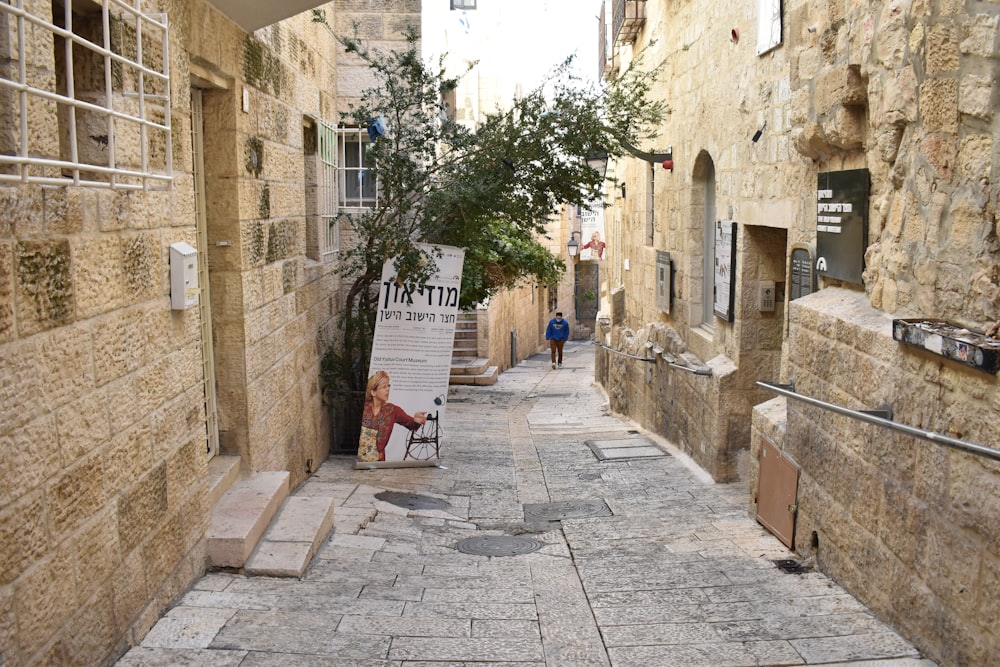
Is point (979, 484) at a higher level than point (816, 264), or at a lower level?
lower

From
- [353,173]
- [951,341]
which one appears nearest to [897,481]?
[951,341]

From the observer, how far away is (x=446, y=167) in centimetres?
855

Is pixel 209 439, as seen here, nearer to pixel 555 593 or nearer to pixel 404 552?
pixel 404 552

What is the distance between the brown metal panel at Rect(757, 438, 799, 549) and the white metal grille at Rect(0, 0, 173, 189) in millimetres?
3732

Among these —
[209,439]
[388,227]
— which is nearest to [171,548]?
[209,439]

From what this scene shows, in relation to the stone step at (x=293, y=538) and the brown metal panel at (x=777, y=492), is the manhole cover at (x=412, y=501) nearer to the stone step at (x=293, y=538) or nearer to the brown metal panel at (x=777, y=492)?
the stone step at (x=293, y=538)

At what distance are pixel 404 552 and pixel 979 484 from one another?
325 centimetres

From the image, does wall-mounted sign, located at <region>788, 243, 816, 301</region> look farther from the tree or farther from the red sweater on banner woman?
the red sweater on banner woman

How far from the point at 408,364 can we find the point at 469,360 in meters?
8.82

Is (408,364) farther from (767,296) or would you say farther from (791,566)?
(791,566)

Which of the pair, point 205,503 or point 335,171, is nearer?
point 205,503

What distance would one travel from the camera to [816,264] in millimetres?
5684

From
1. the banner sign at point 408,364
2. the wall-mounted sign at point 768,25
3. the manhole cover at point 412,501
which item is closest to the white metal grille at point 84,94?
the manhole cover at point 412,501

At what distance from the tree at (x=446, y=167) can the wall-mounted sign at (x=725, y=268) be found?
4.58 feet
